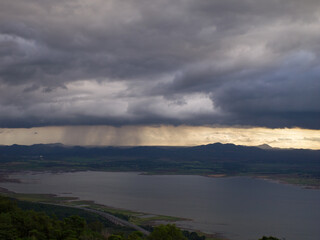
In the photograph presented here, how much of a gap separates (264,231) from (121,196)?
9116 cm

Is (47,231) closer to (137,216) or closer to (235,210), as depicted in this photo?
(137,216)

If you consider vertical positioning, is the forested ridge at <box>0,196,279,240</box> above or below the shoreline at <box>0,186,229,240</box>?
above

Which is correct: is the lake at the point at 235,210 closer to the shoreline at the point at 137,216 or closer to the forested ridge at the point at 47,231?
the shoreline at the point at 137,216

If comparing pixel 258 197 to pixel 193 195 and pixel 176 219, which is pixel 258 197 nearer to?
pixel 193 195

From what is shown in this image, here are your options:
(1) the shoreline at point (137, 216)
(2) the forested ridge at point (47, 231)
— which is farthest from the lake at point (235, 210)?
(2) the forested ridge at point (47, 231)

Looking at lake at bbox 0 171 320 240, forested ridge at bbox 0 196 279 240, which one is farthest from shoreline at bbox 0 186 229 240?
forested ridge at bbox 0 196 279 240

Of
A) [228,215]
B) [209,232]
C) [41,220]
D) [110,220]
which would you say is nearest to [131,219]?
[110,220]

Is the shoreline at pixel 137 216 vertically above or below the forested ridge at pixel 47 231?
below

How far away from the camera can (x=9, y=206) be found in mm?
67500

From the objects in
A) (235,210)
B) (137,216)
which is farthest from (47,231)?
(235,210)

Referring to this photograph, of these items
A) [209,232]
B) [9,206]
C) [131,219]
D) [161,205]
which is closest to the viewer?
[9,206]

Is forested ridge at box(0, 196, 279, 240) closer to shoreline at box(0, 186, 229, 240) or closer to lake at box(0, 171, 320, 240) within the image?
shoreline at box(0, 186, 229, 240)

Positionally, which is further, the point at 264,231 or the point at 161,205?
the point at 161,205

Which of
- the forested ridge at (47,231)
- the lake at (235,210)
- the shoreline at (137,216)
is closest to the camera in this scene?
the forested ridge at (47,231)
